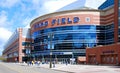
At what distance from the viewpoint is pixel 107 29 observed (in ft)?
380

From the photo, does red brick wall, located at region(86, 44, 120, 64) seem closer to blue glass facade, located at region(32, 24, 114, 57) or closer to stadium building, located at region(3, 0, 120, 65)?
stadium building, located at region(3, 0, 120, 65)

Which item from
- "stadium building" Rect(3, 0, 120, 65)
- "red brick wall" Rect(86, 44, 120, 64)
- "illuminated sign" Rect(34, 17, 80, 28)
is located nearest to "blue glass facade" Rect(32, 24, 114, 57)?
"stadium building" Rect(3, 0, 120, 65)

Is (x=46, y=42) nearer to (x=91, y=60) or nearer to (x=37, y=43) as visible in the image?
(x=37, y=43)

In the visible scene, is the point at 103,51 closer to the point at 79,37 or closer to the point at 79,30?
the point at 79,37


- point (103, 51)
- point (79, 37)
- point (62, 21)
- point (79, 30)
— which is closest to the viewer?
point (103, 51)

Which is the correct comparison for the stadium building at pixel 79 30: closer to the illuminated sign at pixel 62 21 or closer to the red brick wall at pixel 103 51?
the illuminated sign at pixel 62 21

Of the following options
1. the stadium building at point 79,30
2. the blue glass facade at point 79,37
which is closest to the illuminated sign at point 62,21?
the stadium building at point 79,30

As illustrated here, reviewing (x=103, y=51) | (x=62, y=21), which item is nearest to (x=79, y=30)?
(x=62, y=21)

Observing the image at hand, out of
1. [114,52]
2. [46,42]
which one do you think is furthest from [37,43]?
[114,52]

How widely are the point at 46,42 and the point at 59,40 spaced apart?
10.1m

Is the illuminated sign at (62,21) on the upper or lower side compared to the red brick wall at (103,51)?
upper

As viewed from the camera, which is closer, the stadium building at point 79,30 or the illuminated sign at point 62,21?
the stadium building at point 79,30

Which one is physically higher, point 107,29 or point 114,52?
point 107,29

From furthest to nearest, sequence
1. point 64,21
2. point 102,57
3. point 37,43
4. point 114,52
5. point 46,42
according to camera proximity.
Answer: point 37,43
point 46,42
point 64,21
point 102,57
point 114,52
